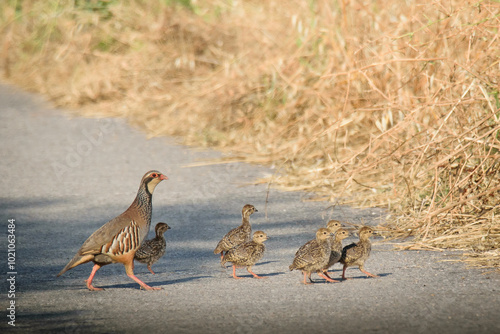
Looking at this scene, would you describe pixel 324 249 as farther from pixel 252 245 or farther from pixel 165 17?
pixel 165 17

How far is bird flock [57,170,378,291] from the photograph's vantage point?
5363 millimetres

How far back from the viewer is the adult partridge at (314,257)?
5.37m

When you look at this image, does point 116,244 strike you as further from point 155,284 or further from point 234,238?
point 234,238

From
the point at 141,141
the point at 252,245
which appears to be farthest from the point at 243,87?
the point at 252,245

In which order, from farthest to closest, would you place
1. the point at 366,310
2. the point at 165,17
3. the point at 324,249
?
1. the point at 165,17
2. the point at 324,249
3. the point at 366,310

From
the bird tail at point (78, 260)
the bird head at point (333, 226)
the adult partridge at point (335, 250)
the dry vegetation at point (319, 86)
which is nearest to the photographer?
the bird tail at point (78, 260)

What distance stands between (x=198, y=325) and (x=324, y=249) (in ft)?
4.40

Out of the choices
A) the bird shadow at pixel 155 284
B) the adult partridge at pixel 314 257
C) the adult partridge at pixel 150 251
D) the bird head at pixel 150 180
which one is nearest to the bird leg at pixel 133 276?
the bird shadow at pixel 155 284

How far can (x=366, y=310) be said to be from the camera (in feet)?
15.8

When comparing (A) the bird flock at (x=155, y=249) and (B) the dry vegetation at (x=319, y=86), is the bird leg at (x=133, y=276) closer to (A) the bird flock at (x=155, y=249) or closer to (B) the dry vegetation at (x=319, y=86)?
(A) the bird flock at (x=155, y=249)

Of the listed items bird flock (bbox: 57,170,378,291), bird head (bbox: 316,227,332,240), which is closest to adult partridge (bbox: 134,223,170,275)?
bird flock (bbox: 57,170,378,291)

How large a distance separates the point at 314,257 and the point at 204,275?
0.98 meters

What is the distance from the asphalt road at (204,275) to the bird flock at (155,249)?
5.7 inches

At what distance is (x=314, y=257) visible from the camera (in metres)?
5.38
